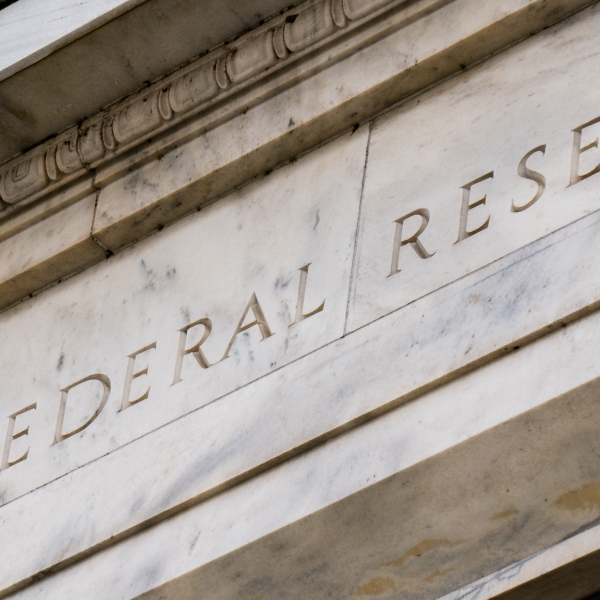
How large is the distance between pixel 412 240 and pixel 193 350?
99cm

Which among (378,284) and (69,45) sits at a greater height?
(69,45)

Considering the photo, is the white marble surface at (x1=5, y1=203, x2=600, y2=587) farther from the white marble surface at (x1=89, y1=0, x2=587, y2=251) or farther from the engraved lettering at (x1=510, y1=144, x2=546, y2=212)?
the white marble surface at (x1=89, y1=0, x2=587, y2=251)

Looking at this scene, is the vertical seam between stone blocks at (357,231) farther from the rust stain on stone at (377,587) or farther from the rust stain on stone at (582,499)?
the rust stain on stone at (582,499)

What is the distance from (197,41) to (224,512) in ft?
7.44

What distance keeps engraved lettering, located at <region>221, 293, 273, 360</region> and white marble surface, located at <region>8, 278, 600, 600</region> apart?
662 millimetres

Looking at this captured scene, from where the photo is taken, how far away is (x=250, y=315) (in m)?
4.80

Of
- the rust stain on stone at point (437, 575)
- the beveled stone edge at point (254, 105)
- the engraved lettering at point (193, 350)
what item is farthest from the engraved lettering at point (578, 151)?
the engraved lettering at point (193, 350)

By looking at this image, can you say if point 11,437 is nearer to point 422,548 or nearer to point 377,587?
point 377,587

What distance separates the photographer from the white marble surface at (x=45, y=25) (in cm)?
536

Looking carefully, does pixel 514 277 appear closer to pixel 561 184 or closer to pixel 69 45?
pixel 561 184

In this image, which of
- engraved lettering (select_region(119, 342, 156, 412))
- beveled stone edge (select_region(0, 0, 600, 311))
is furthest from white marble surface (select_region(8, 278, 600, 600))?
beveled stone edge (select_region(0, 0, 600, 311))

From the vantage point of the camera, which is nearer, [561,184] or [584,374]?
[584,374]

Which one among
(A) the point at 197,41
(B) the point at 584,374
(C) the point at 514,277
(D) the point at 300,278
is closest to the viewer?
(B) the point at 584,374

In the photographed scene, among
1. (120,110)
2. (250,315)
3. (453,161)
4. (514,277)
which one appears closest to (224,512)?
(250,315)
